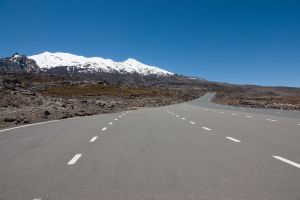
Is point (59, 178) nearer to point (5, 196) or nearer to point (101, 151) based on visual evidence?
point (5, 196)

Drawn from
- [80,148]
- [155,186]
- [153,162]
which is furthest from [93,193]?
[80,148]

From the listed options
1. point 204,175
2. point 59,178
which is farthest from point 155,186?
point 59,178

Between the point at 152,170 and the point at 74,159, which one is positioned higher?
the point at 152,170

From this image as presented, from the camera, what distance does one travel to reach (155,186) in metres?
6.97

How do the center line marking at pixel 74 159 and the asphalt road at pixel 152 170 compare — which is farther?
the center line marking at pixel 74 159

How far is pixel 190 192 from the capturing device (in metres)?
6.55

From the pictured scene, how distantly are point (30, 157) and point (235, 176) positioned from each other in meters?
5.05

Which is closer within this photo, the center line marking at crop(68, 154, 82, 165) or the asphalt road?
the asphalt road

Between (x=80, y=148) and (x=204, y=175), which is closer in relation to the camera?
(x=204, y=175)

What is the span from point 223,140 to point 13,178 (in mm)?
7724

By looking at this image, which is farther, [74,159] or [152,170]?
[74,159]

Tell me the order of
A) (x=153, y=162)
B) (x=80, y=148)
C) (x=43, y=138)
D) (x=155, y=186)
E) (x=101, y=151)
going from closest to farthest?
(x=155, y=186) → (x=153, y=162) → (x=101, y=151) → (x=80, y=148) → (x=43, y=138)

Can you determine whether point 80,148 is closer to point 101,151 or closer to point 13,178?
point 101,151

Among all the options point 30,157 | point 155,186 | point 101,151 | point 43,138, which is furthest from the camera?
point 43,138
